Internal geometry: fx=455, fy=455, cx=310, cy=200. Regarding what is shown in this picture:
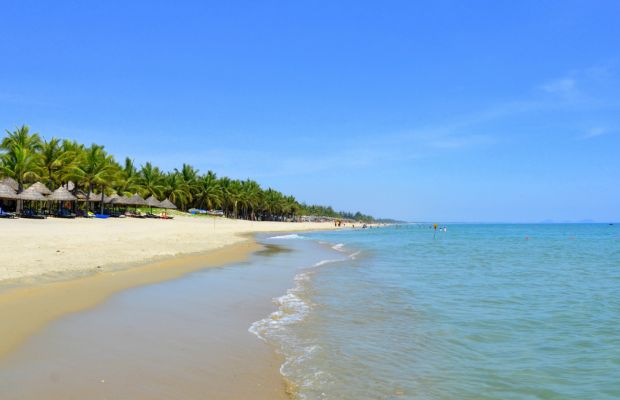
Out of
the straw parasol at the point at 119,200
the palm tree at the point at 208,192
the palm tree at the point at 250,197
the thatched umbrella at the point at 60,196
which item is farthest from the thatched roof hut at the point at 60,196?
the palm tree at the point at 250,197

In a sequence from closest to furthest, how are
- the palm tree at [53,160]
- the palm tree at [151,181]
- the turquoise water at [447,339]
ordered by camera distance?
the turquoise water at [447,339] → the palm tree at [53,160] → the palm tree at [151,181]

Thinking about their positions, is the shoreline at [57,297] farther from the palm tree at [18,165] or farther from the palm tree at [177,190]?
the palm tree at [177,190]

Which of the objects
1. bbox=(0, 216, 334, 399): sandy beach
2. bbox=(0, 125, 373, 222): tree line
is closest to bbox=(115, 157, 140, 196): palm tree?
bbox=(0, 125, 373, 222): tree line

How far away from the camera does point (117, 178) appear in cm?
5672

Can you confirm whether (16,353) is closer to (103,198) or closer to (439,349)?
(439,349)

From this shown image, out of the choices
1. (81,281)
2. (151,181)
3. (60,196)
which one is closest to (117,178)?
(60,196)

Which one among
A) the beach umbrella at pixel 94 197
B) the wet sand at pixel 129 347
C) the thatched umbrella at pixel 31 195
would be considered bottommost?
the wet sand at pixel 129 347

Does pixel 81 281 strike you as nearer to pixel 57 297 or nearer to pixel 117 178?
pixel 57 297

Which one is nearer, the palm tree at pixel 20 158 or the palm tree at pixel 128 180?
the palm tree at pixel 20 158

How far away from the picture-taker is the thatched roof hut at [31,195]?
4100 centimetres

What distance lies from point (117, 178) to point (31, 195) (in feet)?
49.7

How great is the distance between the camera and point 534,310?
1054 centimetres

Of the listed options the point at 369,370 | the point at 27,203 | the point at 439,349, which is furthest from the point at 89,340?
the point at 27,203

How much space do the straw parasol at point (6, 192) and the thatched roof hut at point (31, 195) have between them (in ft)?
1.73
